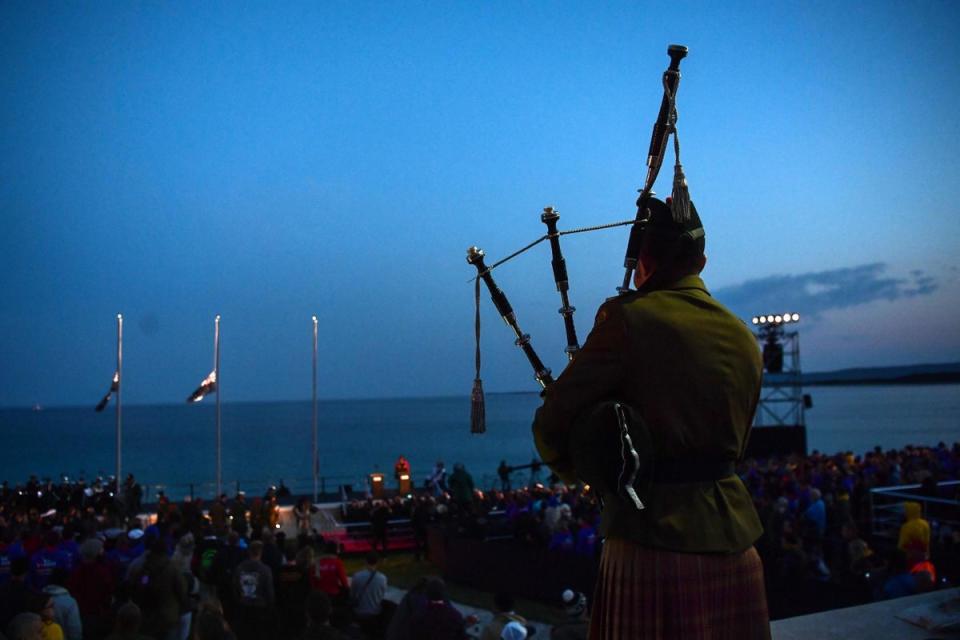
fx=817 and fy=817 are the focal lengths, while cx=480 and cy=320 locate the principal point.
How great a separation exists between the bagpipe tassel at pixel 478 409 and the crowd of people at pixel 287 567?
1522 mm

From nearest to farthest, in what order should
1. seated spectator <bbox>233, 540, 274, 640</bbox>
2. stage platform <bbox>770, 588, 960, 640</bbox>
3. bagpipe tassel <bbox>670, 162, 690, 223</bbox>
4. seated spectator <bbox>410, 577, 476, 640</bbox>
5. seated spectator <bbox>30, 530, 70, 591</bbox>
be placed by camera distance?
bagpipe tassel <bbox>670, 162, 690, 223</bbox> → stage platform <bbox>770, 588, 960, 640</bbox> → seated spectator <bbox>410, 577, 476, 640</bbox> → seated spectator <bbox>233, 540, 274, 640</bbox> → seated spectator <bbox>30, 530, 70, 591</bbox>

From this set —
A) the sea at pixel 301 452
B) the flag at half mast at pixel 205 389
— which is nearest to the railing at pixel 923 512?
the flag at half mast at pixel 205 389

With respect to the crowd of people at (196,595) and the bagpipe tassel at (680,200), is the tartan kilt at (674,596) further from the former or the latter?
the crowd of people at (196,595)

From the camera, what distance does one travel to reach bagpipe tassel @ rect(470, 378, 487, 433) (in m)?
2.75

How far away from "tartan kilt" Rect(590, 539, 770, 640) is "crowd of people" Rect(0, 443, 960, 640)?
1903 millimetres

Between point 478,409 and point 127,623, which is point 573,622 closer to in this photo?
point 127,623

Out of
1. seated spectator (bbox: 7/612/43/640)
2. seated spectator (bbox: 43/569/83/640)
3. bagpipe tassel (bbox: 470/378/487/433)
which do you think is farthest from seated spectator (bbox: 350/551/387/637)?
bagpipe tassel (bbox: 470/378/487/433)

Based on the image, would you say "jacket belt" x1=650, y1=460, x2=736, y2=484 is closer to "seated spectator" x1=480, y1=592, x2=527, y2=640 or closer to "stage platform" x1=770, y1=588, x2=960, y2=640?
"stage platform" x1=770, y1=588, x2=960, y2=640

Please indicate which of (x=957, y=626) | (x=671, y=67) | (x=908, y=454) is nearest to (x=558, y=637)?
(x=957, y=626)

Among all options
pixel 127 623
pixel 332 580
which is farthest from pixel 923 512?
pixel 127 623

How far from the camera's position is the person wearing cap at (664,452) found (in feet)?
6.81

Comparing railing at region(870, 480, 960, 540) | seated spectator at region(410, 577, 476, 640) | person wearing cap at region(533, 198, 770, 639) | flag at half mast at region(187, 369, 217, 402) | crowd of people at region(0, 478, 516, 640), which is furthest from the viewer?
flag at half mast at region(187, 369, 217, 402)

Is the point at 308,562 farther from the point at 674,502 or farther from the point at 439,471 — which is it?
the point at 439,471

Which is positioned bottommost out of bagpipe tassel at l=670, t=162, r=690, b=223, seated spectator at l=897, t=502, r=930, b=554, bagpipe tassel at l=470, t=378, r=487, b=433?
seated spectator at l=897, t=502, r=930, b=554
